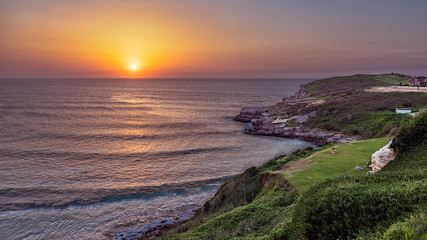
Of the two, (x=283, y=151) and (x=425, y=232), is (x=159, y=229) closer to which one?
(x=425, y=232)

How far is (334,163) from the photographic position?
17.8 meters

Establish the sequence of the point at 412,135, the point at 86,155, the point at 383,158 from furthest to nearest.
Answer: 1. the point at 86,155
2. the point at 383,158
3. the point at 412,135

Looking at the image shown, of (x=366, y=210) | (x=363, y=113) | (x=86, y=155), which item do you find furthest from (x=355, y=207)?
(x=363, y=113)

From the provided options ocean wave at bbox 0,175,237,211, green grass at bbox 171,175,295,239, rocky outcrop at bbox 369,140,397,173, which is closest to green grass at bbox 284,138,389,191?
rocky outcrop at bbox 369,140,397,173

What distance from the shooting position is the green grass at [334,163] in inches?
596

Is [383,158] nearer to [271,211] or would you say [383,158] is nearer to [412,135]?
[412,135]

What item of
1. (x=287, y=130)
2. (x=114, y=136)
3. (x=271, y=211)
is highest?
(x=271, y=211)

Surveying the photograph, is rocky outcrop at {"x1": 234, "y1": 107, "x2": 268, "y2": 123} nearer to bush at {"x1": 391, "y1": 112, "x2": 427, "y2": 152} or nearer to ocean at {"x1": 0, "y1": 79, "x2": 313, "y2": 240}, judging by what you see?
ocean at {"x1": 0, "y1": 79, "x2": 313, "y2": 240}

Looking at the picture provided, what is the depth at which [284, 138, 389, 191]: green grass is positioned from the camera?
15.1m

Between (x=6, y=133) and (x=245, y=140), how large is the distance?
43827mm

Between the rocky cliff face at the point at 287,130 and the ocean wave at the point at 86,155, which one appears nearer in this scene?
the ocean wave at the point at 86,155

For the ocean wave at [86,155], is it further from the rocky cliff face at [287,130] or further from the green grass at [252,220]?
the green grass at [252,220]

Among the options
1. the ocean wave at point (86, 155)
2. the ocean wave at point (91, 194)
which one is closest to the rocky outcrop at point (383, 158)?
the ocean wave at point (91, 194)

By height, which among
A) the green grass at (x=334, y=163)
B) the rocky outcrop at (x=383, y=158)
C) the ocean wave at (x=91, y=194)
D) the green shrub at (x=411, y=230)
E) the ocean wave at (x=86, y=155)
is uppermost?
the green shrub at (x=411, y=230)
